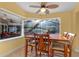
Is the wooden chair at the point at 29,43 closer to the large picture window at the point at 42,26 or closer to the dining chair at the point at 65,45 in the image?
the large picture window at the point at 42,26

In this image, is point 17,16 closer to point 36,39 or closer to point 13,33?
point 13,33

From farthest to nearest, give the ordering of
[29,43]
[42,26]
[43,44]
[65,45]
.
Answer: [43,44] → [65,45] → [29,43] → [42,26]

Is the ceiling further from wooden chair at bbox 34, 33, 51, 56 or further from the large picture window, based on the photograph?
wooden chair at bbox 34, 33, 51, 56

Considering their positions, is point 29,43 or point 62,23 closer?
point 62,23

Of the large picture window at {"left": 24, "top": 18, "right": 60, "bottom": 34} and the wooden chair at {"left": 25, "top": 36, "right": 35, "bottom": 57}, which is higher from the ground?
the large picture window at {"left": 24, "top": 18, "right": 60, "bottom": 34}

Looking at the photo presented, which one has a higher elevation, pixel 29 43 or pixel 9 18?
pixel 9 18

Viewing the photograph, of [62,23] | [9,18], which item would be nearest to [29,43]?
[9,18]

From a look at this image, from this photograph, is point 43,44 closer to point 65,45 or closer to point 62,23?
point 65,45

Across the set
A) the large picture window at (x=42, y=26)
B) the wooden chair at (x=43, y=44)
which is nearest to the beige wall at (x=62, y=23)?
the large picture window at (x=42, y=26)

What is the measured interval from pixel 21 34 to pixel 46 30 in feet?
1.45

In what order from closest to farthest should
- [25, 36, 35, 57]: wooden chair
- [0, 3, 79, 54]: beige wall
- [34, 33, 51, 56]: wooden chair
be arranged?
[0, 3, 79, 54]: beige wall, [25, 36, 35, 57]: wooden chair, [34, 33, 51, 56]: wooden chair

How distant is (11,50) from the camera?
7.36 feet

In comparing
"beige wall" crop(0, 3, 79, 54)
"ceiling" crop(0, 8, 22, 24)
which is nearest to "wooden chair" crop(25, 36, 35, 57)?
"beige wall" crop(0, 3, 79, 54)

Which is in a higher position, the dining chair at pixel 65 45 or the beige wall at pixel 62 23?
the beige wall at pixel 62 23
